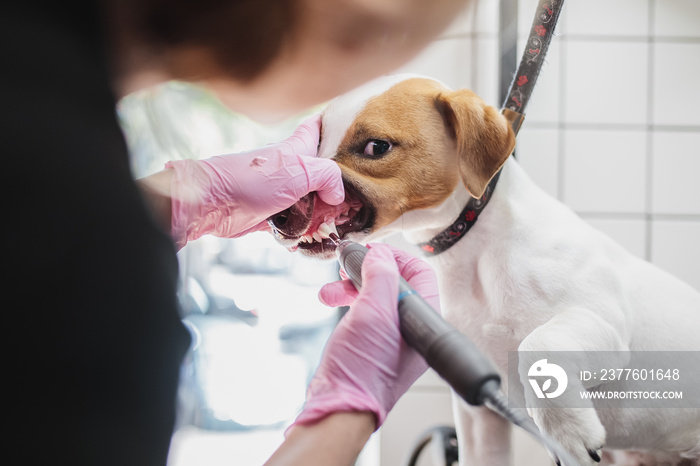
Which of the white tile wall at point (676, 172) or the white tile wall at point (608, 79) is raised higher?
the white tile wall at point (608, 79)

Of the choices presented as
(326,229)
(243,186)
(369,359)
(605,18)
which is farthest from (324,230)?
(605,18)

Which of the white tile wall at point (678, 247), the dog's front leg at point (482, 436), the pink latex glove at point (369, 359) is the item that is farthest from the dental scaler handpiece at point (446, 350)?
the white tile wall at point (678, 247)

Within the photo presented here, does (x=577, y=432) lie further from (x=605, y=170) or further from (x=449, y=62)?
(x=449, y=62)

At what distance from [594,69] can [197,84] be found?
515 millimetres

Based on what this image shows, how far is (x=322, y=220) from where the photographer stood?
68cm

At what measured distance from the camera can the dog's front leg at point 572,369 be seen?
1.74 feet

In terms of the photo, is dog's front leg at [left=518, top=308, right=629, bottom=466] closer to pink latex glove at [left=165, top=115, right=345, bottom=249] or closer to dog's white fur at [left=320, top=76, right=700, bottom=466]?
dog's white fur at [left=320, top=76, right=700, bottom=466]

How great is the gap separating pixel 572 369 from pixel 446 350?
0.78 feet

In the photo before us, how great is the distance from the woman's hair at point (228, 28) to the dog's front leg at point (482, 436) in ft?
1.70

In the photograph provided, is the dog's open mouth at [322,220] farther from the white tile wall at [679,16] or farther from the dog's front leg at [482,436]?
the white tile wall at [679,16]

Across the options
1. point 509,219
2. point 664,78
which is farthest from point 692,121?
point 509,219

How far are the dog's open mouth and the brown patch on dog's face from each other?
14mm

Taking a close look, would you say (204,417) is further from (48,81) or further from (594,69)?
(594,69)

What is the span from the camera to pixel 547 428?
21.3 inches
